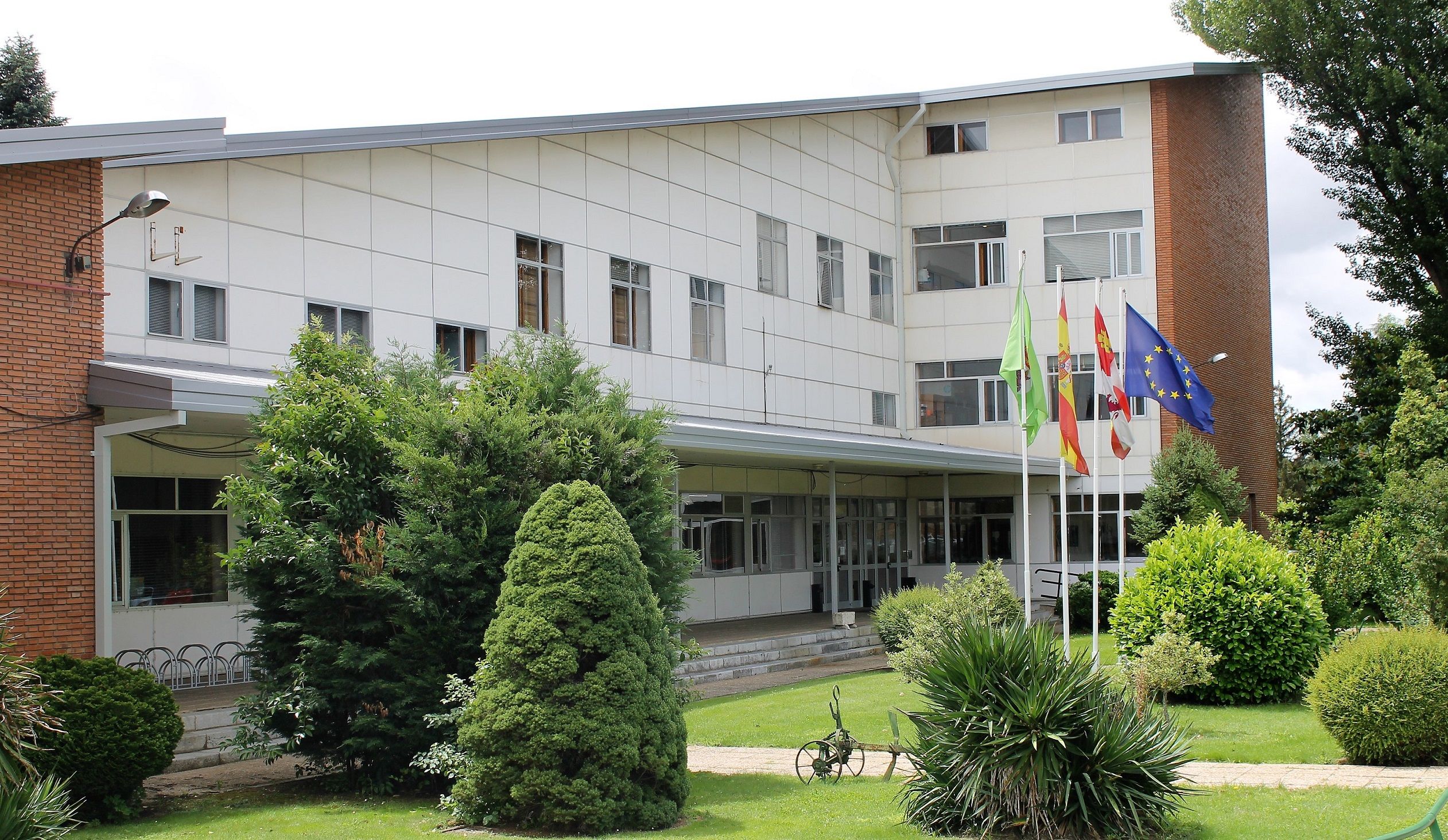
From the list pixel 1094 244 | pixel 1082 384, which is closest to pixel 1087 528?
pixel 1082 384

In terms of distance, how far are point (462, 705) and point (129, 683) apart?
9.03 ft

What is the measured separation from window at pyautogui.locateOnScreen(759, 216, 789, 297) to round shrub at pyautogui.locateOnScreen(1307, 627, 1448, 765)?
18.8 metres

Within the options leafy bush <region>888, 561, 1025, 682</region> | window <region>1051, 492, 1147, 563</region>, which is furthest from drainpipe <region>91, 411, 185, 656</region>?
window <region>1051, 492, 1147, 563</region>

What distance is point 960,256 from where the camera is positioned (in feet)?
115

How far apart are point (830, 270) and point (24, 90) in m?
21.3

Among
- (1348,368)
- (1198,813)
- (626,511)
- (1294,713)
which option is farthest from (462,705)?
(1348,368)

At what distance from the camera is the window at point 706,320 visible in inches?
1070

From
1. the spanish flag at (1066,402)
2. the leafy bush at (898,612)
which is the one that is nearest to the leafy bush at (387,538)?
the spanish flag at (1066,402)

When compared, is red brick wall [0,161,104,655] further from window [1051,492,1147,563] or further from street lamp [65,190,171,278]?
window [1051,492,1147,563]

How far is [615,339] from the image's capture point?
24734 mm

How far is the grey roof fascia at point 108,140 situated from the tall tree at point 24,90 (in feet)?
74.4

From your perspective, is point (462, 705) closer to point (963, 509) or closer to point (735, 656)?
point (735, 656)

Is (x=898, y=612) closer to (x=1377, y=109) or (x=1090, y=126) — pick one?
(x=1090, y=126)

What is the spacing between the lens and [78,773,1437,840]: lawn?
9.30 m
